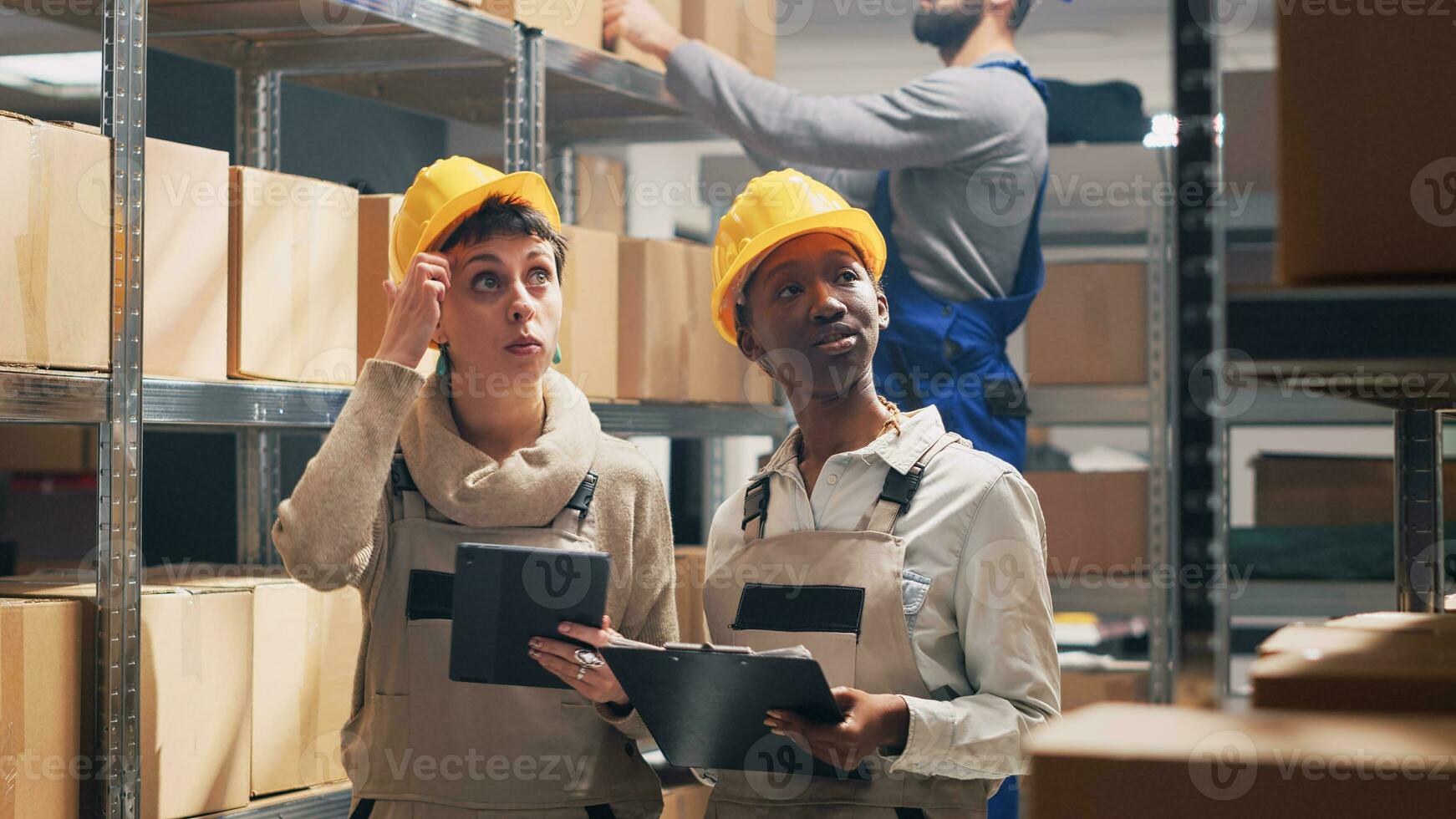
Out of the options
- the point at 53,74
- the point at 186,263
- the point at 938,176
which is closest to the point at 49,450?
the point at 53,74

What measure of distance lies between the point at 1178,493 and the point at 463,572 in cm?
118

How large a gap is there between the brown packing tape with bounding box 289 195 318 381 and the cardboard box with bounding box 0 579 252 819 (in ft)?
1.60

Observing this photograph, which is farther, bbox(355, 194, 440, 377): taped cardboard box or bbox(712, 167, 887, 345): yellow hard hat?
bbox(355, 194, 440, 377): taped cardboard box

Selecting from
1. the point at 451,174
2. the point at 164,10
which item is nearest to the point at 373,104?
the point at 164,10

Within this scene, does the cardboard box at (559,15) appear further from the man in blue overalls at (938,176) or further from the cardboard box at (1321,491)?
the cardboard box at (1321,491)

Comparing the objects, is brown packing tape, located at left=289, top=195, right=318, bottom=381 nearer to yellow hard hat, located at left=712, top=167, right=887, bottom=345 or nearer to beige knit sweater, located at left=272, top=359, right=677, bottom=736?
beige knit sweater, located at left=272, top=359, right=677, bottom=736

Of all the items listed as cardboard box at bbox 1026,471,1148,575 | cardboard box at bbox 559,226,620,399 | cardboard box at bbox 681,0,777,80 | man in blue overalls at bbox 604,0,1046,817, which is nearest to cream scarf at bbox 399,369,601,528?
cardboard box at bbox 559,226,620,399

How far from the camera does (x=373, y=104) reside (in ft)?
15.5

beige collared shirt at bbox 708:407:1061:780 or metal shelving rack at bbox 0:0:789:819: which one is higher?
metal shelving rack at bbox 0:0:789:819

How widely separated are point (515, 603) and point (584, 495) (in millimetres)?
273

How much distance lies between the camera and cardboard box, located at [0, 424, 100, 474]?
5.39m

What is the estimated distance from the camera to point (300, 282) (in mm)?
2793

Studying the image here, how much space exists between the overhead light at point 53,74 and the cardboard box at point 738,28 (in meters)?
2.08

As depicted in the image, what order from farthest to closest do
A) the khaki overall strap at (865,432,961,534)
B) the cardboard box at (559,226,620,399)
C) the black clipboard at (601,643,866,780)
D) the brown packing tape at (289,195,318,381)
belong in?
1. the cardboard box at (559,226,620,399)
2. the brown packing tape at (289,195,318,381)
3. the khaki overall strap at (865,432,961,534)
4. the black clipboard at (601,643,866,780)
